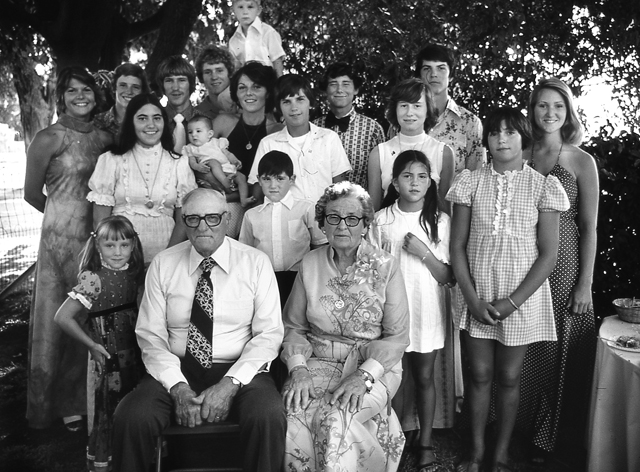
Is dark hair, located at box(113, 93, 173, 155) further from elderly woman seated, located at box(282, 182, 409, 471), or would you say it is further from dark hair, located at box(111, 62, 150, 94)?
elderly woman seated, located at box(282, 182, 409, 471)

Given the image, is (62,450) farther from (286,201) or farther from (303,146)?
(303,146)

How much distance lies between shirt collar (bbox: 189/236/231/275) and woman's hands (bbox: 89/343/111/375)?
617 millimetres

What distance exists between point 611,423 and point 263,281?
1879mm

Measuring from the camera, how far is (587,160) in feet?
12.2

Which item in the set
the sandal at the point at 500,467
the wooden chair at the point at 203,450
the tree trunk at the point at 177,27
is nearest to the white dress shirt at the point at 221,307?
the wooden chair at the point at 203,450

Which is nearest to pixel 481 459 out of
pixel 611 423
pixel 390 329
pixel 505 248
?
pixel 611 423

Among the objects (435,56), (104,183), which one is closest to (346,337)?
(104,183)

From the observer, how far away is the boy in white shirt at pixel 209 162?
411cm

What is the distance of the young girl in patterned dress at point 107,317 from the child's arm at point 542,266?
6.43 feet

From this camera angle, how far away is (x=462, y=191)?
3559 millimetres

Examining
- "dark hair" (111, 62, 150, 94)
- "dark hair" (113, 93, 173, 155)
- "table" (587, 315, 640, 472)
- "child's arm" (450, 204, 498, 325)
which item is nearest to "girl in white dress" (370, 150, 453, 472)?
"child's arm" (450, 204, 498, 325)

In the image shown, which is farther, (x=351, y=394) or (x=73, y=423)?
(x=73, y=423)

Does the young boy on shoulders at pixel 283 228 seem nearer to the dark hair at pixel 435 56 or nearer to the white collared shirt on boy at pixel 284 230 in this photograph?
the white collared shirt on boy at pixel 284 230

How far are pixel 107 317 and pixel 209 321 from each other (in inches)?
24.3
